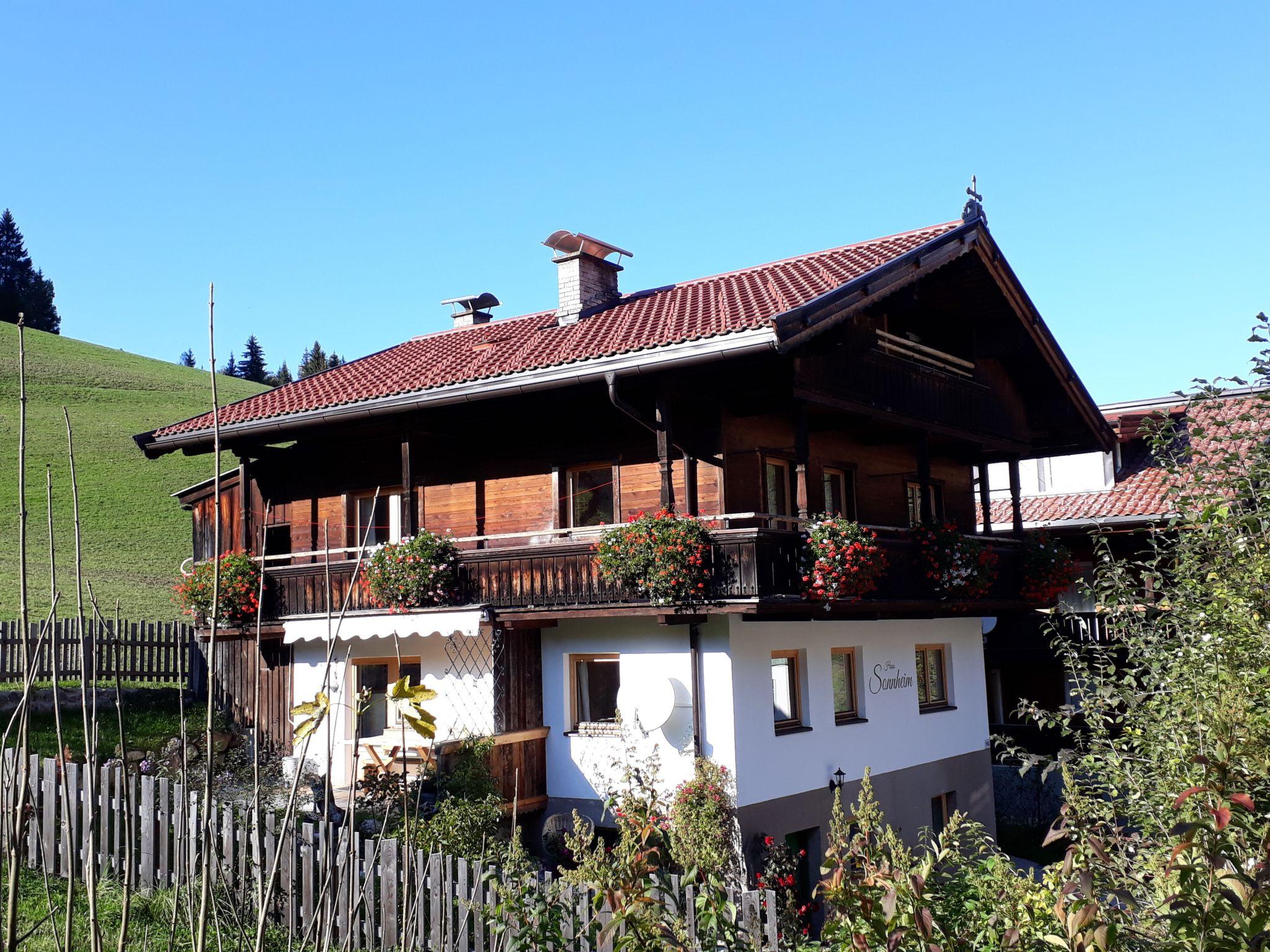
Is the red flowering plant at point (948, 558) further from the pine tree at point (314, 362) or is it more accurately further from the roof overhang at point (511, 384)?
the pine tree at point (314, 362)

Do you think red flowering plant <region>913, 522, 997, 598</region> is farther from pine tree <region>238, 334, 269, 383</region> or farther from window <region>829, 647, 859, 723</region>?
pine tree <region>238, 334, 269, 383</region>

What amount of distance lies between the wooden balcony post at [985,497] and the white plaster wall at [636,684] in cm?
574

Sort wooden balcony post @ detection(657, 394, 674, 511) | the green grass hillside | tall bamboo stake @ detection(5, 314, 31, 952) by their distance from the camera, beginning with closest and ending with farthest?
tall bamboo stake @ detection(5, 314, 31, 952) < wooden balcony post @ detection(657, 394, 674, 511) < the green grass hillside

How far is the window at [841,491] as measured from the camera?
55.9ft

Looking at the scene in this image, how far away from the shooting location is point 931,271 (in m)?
16.1

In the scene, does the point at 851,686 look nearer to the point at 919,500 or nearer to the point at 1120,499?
the point at 919,500

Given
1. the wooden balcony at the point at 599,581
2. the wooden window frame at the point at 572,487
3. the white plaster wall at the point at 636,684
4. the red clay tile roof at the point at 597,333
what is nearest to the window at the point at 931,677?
the wooden balcony at the point at 599,581

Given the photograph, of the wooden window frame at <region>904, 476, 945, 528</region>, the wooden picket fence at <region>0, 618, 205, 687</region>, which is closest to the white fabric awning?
the wooden picket fence at <region>0, 618, 205, 687</region>

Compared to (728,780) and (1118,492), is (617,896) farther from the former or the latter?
(1118,492)

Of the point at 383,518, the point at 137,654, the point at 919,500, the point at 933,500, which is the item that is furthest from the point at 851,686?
the point at 137,654

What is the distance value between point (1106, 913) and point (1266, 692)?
2.05 m

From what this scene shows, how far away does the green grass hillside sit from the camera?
34.6m

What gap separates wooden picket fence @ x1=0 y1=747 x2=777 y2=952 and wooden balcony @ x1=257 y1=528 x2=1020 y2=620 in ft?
8.79

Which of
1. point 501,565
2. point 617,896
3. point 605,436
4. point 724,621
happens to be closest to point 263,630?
point 501,565
